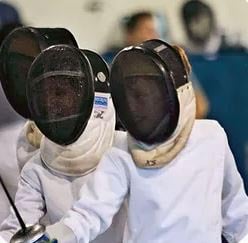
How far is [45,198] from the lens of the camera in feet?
3.07

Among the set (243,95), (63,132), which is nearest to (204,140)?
(243,95)

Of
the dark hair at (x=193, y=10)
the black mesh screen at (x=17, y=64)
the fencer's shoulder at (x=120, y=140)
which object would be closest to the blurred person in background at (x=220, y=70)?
the dark hair at (x=193, y=10)

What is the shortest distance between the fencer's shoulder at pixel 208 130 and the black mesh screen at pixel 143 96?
0.17 ft

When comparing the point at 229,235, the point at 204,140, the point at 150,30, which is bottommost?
the point at 229,235

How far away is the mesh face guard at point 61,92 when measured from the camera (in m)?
0.89

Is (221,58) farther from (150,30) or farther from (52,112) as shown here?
(52,112)

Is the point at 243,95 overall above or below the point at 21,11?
below

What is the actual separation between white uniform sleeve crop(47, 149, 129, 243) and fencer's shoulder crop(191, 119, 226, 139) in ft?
0.36

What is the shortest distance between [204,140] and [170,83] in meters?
0.10

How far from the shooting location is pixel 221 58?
0.85 metres

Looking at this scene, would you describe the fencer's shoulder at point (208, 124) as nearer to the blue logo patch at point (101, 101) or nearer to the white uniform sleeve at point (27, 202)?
the blue logo patch at point (101, 101)

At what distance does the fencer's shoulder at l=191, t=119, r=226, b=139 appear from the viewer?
841 mm

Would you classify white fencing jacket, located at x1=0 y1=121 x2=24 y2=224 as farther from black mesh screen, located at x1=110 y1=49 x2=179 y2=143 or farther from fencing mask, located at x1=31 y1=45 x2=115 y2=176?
black mesh screen, located at x1=110 y1=49 x2=179 y2=143

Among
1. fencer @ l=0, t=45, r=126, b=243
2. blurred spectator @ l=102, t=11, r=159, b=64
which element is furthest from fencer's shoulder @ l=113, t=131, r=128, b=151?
blurred spectator @ l=102, t=11, r=159, b=64
